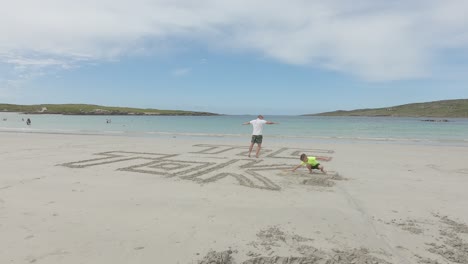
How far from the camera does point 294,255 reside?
4.83 meters

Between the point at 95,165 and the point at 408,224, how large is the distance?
426 inches

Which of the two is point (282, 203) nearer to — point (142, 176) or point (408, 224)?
point (408, 224)

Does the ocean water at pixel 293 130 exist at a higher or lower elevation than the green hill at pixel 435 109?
lower

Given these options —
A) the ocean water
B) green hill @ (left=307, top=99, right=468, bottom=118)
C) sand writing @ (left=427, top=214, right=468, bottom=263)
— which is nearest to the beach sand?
sand writing @ (left=427, top=214, right=468, bottom=263)

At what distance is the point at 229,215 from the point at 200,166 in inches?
257

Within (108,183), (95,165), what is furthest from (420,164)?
(95,165)

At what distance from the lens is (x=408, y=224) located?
20.7 ft

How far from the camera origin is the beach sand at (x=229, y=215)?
194 inches

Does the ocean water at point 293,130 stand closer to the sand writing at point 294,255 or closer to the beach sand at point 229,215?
the beach sand at point 229,215

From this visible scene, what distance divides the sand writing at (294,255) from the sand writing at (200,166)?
3.81 meters

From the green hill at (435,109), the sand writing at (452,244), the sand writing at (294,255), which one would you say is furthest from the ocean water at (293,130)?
the green hill at (435,109)

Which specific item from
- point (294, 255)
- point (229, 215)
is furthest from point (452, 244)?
point (229, 215)

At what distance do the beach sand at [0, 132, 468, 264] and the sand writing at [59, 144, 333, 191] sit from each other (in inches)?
3.6

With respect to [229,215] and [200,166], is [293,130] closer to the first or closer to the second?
[200,166]
